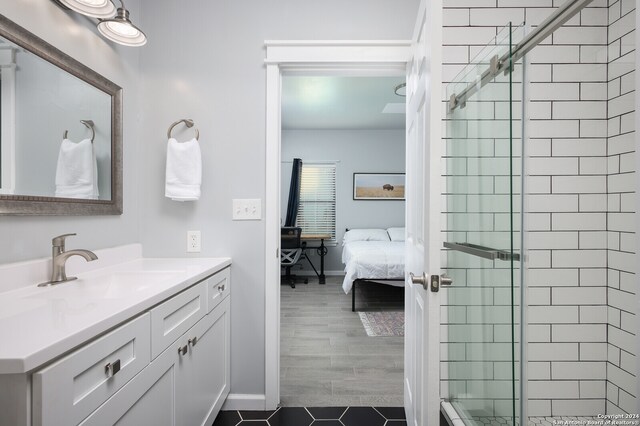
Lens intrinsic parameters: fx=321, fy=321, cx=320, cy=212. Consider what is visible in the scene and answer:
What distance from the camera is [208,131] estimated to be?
188cm

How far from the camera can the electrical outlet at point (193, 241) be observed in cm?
→ 187

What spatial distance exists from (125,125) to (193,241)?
0.74 meters

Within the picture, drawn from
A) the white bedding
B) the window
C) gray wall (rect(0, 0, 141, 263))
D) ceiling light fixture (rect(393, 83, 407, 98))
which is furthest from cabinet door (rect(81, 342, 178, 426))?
the window

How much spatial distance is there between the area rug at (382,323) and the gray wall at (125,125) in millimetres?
2224

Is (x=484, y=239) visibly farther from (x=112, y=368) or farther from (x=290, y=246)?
(x=290, y=246)

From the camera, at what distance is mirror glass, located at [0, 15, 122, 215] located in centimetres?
110

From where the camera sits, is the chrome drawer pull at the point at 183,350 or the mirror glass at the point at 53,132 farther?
the chrome drawer pull at the point at 183,350

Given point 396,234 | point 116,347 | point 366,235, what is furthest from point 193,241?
point 396,234

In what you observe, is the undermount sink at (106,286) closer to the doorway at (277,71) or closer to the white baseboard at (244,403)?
the doorway at (277,71)

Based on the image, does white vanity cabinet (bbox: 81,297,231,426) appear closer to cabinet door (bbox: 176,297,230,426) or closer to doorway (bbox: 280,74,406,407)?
cabinet door (bbox: 176,297,230,426)

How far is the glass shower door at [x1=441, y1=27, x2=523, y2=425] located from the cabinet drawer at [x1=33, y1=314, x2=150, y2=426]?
3.80ft

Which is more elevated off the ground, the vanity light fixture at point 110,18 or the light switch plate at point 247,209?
the vanity light fixture at point 110,18

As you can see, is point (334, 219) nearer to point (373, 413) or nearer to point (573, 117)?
point (373, 413)

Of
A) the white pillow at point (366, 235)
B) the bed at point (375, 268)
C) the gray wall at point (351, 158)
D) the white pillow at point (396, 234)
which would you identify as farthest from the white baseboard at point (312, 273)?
the bed at point (375, 268)
